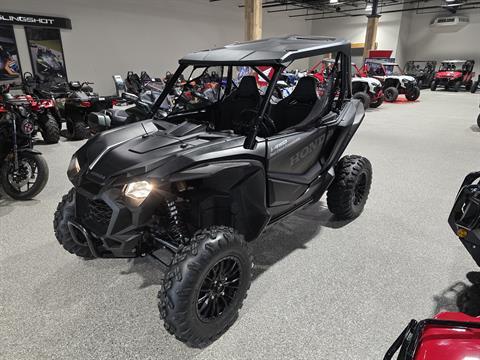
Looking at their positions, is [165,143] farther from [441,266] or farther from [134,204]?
[441,266]

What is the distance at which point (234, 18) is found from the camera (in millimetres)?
16375

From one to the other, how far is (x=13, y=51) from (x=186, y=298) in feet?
36.2

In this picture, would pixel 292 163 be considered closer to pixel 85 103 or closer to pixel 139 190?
pixel 139 190

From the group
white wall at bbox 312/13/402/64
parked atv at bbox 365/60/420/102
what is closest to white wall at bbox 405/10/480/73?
white wall at bbox 312/13/402/64

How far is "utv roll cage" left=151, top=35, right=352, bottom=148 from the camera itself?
196 centimetres

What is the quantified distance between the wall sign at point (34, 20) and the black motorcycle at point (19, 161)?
7.94m

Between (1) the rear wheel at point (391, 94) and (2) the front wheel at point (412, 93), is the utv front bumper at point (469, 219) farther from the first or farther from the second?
(2) the front wheel at point (412, 93)

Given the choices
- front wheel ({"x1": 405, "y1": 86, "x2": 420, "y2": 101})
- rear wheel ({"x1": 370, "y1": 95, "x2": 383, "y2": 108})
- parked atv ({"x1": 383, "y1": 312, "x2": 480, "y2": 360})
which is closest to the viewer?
parked atv ({"x1": 383, "y1": 312, "x2": 480, "y2": 360})

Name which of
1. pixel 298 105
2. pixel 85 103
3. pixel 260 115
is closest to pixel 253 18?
pixel 85 103

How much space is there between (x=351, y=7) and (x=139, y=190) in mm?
22685

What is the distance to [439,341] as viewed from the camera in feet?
3.38

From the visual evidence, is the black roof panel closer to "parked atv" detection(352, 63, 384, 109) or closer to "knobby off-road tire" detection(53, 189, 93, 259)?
"knobby off-road tire" detection(53, 189, 93, 259)

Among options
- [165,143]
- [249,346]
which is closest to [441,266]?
[249,346]

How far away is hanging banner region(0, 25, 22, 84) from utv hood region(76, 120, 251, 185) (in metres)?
9.70
